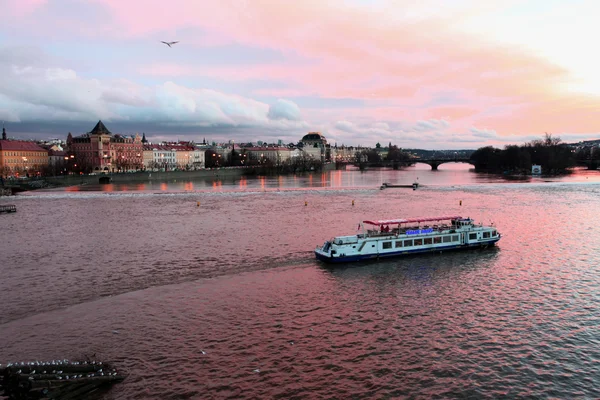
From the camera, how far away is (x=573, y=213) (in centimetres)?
4853

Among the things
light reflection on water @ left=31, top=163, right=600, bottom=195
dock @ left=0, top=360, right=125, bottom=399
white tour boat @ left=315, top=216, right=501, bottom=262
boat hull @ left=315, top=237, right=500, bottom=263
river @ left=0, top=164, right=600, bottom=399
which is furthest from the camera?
light reflection on water @ left=31, top=163, right=600, bottom=195

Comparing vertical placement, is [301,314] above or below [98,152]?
below

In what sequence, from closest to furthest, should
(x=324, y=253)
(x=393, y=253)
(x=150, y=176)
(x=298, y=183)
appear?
(x=324, y=253) → (x=393, y=253) → (x=298, y=183) → (x=150, y=176)

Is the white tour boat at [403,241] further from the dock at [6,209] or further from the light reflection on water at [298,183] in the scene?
the light reflection on water at [298,183]

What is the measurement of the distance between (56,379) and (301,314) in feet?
30.5

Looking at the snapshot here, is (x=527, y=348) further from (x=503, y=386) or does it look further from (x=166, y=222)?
(x=166, y=222)

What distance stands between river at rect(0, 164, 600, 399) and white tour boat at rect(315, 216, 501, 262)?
822 mm

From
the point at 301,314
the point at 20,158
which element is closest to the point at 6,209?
the point at 301,314

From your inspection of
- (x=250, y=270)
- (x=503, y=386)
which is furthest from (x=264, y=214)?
(x=503, y=386)

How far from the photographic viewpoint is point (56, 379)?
1315 cm

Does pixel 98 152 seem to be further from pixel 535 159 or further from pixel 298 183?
pixel 535 159

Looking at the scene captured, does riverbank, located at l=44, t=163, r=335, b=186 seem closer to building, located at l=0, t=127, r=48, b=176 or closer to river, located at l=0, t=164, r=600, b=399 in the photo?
building, located at l=0, t=127, r=48, b=176

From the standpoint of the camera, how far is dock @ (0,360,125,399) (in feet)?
41.5

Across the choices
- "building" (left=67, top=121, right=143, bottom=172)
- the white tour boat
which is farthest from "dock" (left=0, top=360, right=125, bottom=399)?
"building" (left=67, top=121, right=143, bottom=172)
